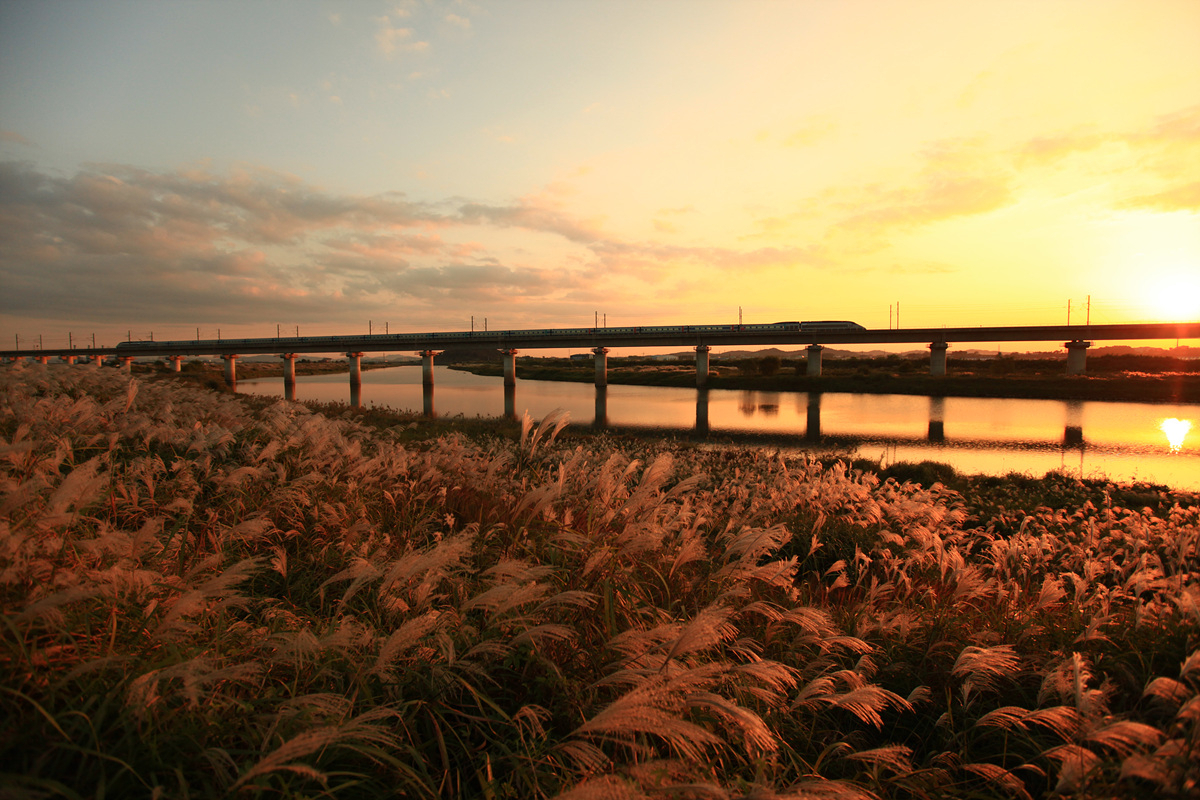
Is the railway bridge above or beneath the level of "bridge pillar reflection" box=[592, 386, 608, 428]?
above

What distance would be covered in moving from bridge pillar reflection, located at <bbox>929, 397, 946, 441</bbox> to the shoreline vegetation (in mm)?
27624

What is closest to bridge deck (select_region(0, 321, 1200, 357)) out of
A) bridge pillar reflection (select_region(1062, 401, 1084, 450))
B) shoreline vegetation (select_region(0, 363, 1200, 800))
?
bridge pillar reflection (select_region(1062, 401, 1084, 450))

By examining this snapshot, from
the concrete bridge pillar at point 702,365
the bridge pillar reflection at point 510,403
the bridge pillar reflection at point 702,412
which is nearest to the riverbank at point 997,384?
the concrete bridge pillar at point 702,365

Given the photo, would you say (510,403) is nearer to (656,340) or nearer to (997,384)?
(656,340)

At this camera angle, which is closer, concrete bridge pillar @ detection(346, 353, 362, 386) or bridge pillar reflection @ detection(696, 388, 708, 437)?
bridge pillar reflection @ detection(696, 388, 708, 437)

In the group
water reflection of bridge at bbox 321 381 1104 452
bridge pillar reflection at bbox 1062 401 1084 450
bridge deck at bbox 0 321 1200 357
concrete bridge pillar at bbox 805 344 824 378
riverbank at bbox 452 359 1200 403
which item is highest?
bridge deck at bbox 0 321 1200 357

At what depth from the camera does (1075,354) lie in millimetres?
63000

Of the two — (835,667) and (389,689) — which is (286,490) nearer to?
(389,689)

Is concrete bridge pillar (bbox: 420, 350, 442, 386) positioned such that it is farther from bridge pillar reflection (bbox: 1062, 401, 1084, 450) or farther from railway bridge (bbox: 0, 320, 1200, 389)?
bridge pillar reflection (bbox: 1062, 401, 1084, 450)

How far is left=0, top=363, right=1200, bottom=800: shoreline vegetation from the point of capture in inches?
74.5

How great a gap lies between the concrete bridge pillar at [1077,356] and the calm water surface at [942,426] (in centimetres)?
2057

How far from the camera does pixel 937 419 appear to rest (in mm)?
36531

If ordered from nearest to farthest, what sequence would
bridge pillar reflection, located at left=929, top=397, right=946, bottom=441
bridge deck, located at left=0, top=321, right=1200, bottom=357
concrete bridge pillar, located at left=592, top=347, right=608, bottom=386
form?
1. bridge pillar reflection, located at left=929, top=397, right=946, bottom=441
2. bridge deck, located at left=0, top=321, right=1200, bottom=357
3. concrete bridge pillar, located at left=592, top=347, right=608, bottom=386

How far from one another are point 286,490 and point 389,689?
3160mm
